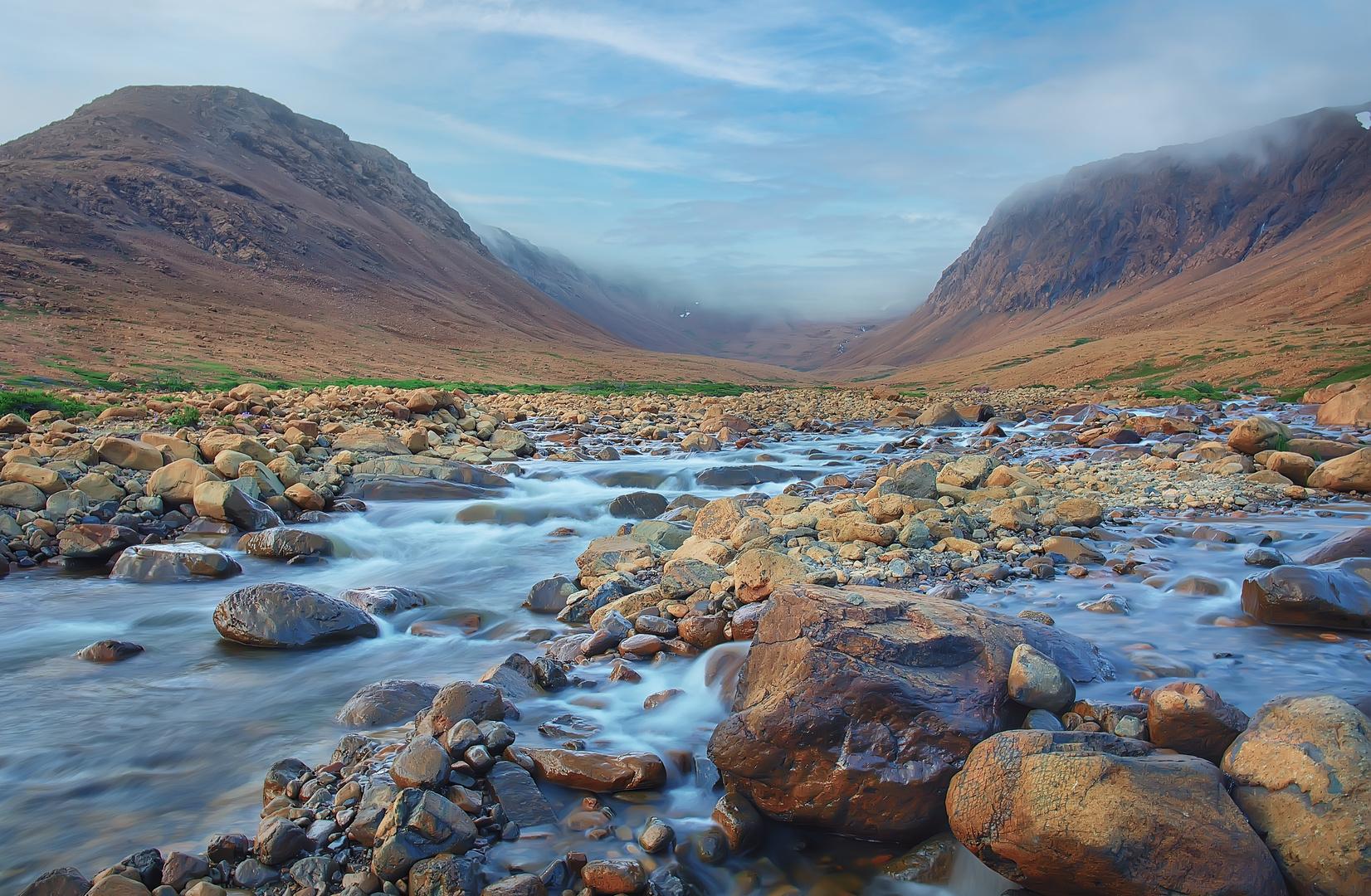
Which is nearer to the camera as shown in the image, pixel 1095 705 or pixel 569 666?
pixel 1095 705

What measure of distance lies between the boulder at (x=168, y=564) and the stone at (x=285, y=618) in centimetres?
208

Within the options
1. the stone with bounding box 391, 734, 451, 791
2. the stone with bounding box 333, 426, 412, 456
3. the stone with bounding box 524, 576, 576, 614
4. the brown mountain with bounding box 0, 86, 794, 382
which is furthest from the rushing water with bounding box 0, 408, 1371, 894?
the brown mountain with bounding box 0, 86, 794, 382

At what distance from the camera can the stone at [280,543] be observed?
392 inches

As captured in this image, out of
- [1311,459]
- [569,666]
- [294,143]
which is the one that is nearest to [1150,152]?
[294,143]

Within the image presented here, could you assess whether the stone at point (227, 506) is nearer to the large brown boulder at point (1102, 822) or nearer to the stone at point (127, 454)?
the stone at point (127, 454)

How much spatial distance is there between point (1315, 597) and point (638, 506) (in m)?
8.97

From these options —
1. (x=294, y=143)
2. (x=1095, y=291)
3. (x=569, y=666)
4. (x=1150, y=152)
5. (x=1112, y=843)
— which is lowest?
(x=569, y=666)

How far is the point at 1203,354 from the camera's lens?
43.3 meters

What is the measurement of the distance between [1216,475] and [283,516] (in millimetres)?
14970

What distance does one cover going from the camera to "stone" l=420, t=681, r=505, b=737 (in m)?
4.75

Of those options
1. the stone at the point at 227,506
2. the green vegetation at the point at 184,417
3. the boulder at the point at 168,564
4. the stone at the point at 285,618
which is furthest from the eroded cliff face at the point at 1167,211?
the boulder at the point at 168,564

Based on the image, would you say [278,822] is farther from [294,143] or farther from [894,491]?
[294,143]

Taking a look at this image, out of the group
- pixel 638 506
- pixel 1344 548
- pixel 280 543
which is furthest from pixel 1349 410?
pixel 280 543

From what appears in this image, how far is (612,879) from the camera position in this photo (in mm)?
3543
